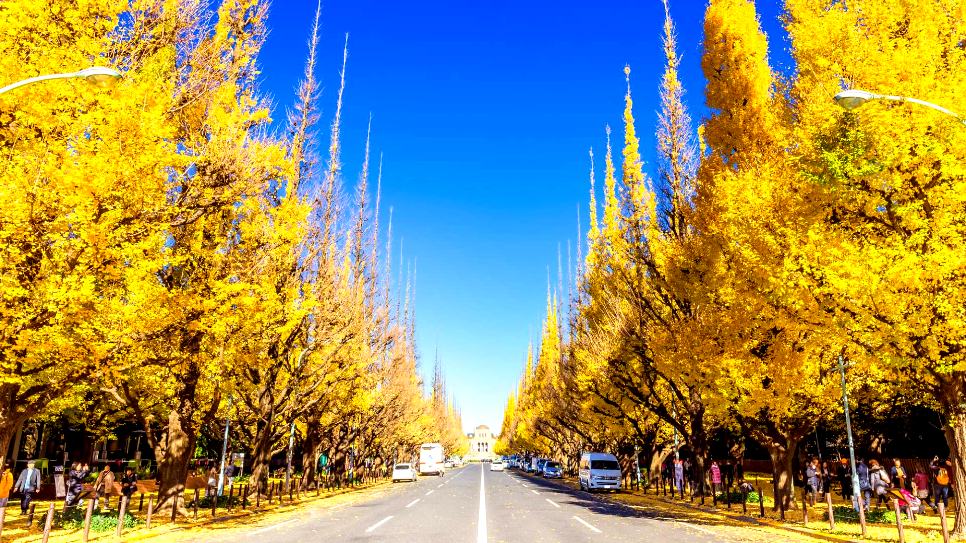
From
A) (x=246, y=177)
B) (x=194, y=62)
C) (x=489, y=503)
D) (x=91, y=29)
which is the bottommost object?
(x=489, y=503)

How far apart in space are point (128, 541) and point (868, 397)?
20718mm

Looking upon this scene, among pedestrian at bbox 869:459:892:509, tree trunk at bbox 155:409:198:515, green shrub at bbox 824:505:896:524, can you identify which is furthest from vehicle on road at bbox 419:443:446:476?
green shrub at bbox 824:505:896:524

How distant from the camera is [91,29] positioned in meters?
10.7

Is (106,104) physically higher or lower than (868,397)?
higher

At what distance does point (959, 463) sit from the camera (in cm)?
1146

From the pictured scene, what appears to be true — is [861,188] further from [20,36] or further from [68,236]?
[20,36]

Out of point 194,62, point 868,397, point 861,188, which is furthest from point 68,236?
point 868,397

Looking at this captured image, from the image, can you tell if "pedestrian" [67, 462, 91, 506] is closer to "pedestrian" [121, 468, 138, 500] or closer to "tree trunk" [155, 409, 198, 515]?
"pedestrian" [121, 468, 138, 500]

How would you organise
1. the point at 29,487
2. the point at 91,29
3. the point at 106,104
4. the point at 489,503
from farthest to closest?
the point at 489,503, the point at 29,487, the point at 91,29, the point at 106,104

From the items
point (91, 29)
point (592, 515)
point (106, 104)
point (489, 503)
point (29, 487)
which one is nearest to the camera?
point (106, 104)

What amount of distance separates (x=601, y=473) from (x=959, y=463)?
2099 centimetres

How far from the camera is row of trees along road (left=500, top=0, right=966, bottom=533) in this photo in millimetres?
10094

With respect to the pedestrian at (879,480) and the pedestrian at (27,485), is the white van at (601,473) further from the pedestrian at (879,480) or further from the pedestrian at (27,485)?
the pedestrian at (27,485)

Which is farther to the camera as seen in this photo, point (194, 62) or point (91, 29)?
point (194, 62)
